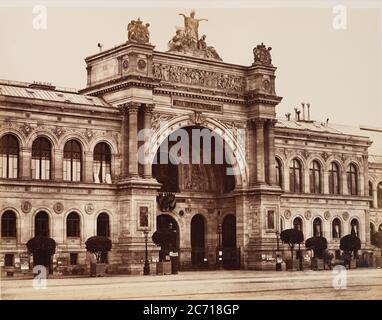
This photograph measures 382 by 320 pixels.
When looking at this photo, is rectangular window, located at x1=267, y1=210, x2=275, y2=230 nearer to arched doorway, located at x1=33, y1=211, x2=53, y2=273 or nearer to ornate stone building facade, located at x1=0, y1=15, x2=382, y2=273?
ornate stone building facade, located at x1=0, y1=15, x2=382, y2=273

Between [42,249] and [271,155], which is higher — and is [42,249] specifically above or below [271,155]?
below

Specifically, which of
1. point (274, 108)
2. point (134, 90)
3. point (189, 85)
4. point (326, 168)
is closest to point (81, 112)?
point (134, 90)

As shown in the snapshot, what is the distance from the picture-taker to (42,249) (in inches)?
2051

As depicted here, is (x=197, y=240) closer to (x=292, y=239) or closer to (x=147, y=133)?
(x=292, y=239)

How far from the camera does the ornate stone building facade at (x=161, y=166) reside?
2154 inches

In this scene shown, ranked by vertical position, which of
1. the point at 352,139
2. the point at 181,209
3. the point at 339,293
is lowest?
the point at 339,293

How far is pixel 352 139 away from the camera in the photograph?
74250mm

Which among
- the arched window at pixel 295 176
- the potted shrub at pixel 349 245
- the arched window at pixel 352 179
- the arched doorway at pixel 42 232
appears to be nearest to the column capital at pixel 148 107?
the arched doorway at pixel 42 232

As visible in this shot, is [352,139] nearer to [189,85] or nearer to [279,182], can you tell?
[279,182]

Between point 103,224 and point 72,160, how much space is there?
14.9ft

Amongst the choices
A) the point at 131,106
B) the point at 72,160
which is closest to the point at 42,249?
the point at 72,160

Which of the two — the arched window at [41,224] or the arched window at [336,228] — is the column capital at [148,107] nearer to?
the arched window at [41,224]

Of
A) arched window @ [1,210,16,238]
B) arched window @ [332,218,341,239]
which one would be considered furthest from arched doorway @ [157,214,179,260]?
arched window @ [332,218,341,239]

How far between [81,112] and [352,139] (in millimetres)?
26619
